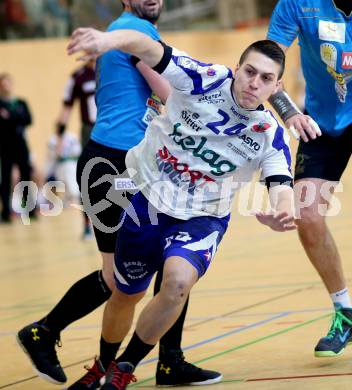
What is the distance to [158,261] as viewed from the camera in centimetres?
444

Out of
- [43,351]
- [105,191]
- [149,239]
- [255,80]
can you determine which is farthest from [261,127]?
[43,351]

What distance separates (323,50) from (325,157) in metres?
0.59

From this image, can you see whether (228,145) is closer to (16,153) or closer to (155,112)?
(155,112)

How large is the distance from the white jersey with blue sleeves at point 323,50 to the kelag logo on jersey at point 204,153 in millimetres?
1180

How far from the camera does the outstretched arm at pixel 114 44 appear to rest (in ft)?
11.9

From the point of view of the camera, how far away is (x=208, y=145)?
4363 mm

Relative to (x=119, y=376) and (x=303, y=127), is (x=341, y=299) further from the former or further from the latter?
(x=119, y=376)

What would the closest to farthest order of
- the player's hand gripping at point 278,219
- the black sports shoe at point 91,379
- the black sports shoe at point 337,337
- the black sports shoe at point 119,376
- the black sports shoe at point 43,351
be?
the player's hand gripping at point 278,219
the black sports shoe at point 119,376
the black sports shoe at point 91,379
the black sports shoe at point 43,351
the black sports shoe at point 337,337

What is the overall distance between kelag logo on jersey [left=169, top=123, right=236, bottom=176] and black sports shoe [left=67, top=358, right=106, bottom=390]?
113 cm

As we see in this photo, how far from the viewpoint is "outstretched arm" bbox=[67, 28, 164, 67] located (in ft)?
11.9

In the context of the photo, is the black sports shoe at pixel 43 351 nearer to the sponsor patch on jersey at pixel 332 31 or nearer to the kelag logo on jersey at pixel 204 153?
the kelag logo on jersey at pixel 204 153

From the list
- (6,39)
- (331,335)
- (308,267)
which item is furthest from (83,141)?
(6,39)

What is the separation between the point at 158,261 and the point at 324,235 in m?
1.24

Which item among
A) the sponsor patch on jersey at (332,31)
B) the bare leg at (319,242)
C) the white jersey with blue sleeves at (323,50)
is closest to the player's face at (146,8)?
the white jersey with blue sleeves at (323,50)
